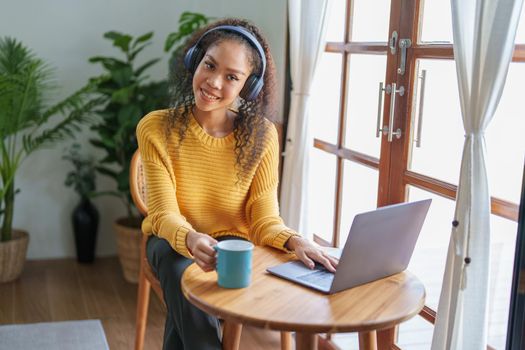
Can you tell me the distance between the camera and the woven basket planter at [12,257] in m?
3.27

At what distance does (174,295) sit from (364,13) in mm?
1322

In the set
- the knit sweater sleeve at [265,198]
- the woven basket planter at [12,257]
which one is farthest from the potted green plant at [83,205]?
the knit sweater sleeve at [265,198]

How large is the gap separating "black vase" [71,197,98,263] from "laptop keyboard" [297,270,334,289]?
7.14 ft

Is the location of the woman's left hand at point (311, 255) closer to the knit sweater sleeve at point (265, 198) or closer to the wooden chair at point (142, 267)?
the knit sweater sleeve at point (265, 198)

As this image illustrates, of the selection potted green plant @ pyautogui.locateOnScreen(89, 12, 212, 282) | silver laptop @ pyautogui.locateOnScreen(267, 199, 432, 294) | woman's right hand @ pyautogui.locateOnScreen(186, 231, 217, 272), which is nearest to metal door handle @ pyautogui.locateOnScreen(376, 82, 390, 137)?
silver laptop @ pyautogui.locateOnScreen(267, 199, 432, 294)

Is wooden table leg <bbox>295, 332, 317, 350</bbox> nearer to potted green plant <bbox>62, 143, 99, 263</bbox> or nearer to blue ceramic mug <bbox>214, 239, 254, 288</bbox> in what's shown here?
blue ceramic mug <bbox>214, 239, 254, 288</bbox>

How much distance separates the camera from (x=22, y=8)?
3406mm

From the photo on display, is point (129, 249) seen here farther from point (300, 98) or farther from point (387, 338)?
point (387, 338)

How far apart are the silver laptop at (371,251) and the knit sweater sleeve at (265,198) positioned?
0.93 ft

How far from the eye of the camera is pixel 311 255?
166 centimetres

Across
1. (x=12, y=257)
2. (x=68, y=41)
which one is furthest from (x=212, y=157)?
(x=68, y=41)

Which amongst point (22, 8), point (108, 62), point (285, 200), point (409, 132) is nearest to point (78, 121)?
point (108, 62)

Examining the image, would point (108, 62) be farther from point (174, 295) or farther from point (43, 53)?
point (174, 295)

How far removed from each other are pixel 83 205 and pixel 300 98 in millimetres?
1362
